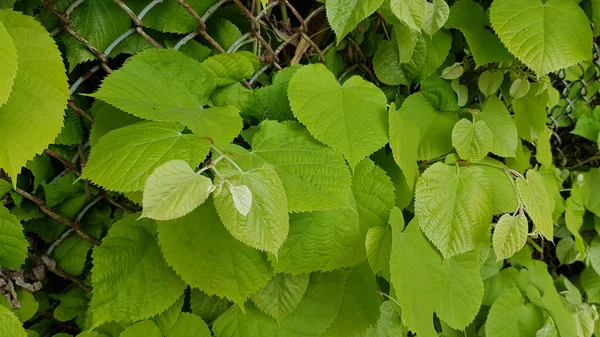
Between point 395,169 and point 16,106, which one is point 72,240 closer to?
point 16,106

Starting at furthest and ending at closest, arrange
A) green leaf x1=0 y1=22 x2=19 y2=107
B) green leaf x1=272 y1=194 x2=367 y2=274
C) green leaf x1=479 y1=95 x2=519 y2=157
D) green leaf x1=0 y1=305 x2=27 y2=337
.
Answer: green leaf x1=479 y1=95 x2=519 y2=157 → green leaf x1=272 y1=194 x2=367 y2=274 → green leaf x1=0 y1=305 x2=27 y2=337 → green leaf x1=0 y1=22 x2=19 y2=107

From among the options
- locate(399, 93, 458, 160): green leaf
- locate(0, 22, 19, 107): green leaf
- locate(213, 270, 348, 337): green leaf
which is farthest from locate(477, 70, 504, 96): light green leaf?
locate(0, 22, 19, 107): green leaf

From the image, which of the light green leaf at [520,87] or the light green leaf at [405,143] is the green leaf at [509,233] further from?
the light green leaf at [520,87]

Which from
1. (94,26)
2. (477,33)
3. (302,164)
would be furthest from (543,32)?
(94,26)

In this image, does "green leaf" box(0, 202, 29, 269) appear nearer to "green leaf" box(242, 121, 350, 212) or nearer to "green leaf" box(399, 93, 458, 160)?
"green leaf" box(242, 121, 350, 212)

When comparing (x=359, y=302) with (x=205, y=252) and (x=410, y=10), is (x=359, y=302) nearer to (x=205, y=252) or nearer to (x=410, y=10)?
(x=205, y=252)
